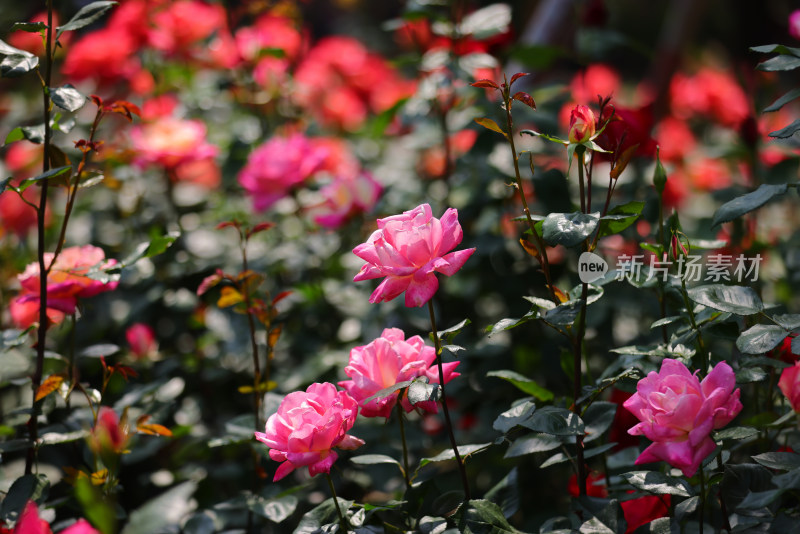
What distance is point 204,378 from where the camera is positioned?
4.23 ft

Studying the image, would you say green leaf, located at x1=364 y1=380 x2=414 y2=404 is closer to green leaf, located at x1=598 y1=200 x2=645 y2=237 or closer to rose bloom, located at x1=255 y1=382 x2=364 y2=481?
rose bloom, located at x1=255 y1=382 x2=364 y2=481

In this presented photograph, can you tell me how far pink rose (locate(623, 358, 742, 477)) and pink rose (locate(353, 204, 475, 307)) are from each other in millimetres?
211

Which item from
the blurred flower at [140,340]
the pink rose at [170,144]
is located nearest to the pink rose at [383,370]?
the blurred flower at [140,340]

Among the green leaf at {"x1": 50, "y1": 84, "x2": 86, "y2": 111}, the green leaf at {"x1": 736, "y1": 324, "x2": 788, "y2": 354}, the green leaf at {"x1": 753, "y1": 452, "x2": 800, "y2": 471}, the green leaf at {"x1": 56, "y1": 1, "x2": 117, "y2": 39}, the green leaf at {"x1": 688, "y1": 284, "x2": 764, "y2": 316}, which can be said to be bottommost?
the green leaf at {"x1": 753, "y1": 452, "x2": 800, "y2": 471}

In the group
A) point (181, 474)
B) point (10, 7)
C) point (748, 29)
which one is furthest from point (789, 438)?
point (10, 7)

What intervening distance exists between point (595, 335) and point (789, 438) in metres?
0.43

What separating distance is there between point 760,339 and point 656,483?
167mm

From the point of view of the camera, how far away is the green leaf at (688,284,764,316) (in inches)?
26.1

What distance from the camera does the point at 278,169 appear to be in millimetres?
1330

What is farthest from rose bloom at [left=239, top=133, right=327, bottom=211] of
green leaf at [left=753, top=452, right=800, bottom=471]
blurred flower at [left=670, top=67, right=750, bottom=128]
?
blurred flower at [left=670, top=67, right=750, bottom=128]

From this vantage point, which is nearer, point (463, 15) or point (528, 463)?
point (528, 463)

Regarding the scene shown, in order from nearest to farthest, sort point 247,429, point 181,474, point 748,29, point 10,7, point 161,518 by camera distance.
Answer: point 161,518 < point 247,429 < point 181,474 < point 10,7 < point 748,29

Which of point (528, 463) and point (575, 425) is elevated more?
point (575, 425)

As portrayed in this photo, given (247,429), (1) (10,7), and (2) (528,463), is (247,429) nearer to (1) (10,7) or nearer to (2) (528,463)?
(2) (528,463)
